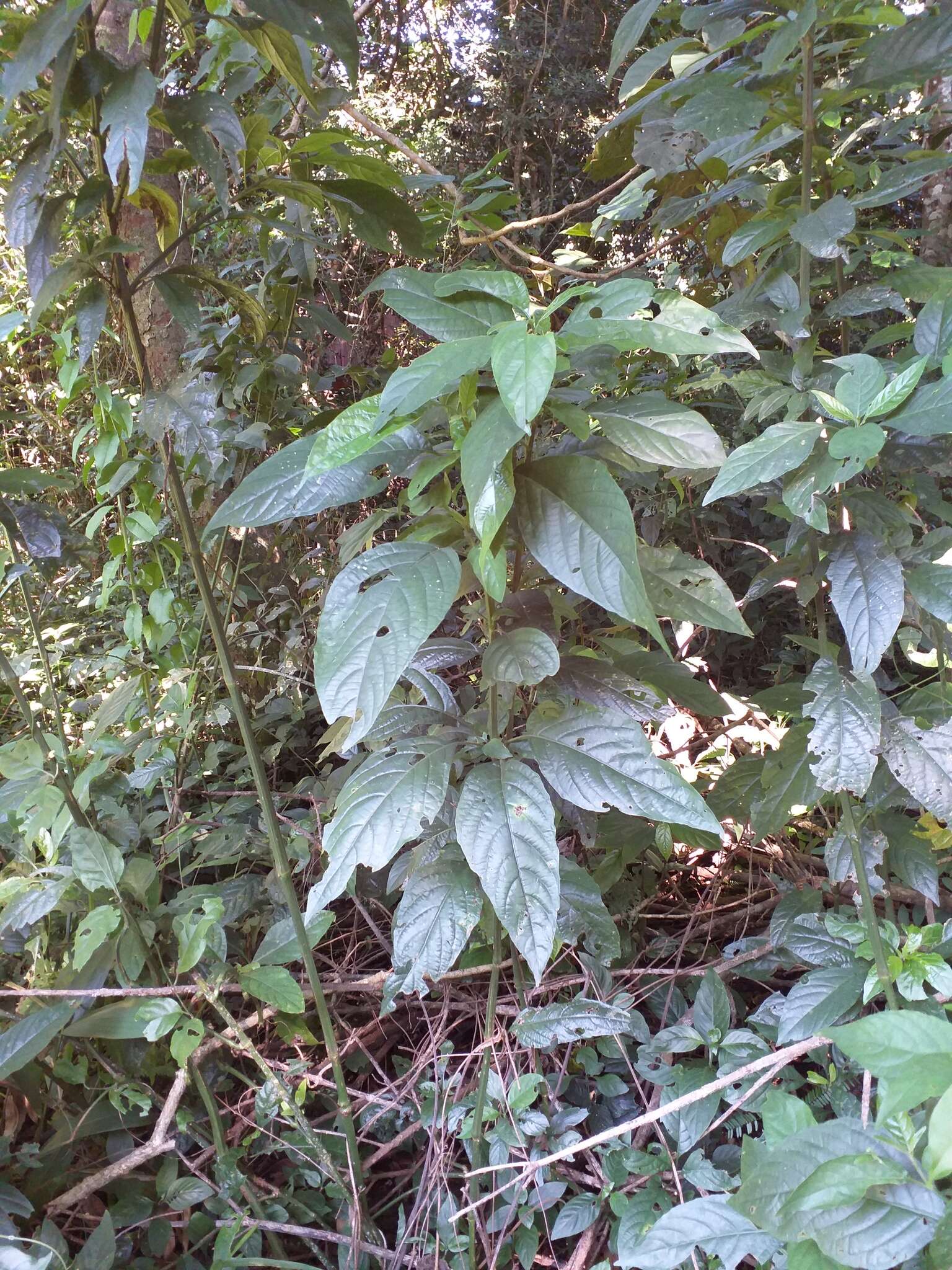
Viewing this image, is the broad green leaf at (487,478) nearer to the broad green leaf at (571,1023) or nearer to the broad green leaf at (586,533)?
the broad green leaf at (586,533)

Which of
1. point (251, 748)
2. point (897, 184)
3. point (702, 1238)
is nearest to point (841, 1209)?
point (702, 1238)

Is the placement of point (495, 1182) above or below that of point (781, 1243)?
below

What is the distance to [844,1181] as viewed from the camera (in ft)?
2.07

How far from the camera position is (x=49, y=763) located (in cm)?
104

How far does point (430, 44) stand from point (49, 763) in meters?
3.76

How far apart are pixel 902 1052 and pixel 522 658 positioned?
1.41 ft

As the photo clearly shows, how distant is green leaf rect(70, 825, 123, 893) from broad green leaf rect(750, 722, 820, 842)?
826 millimetres

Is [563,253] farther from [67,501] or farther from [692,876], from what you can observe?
[67,501]

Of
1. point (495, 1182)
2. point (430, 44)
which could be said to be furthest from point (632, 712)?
point (430, 44)

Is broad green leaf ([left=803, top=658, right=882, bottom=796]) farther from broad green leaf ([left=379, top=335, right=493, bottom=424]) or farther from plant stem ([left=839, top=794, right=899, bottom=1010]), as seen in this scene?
broad green leaf ([left=379, top=335, right=493, bottom=424])

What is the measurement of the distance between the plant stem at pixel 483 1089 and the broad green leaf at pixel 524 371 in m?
0.59

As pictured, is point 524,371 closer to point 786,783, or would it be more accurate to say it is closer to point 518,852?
point 518,852

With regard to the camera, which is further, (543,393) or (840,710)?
(840,710)

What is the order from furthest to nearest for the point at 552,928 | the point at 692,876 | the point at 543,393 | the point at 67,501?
1. the point at 67,501
2. the point at 692,876
3. the point at 552,928
4. the point at 543,393
